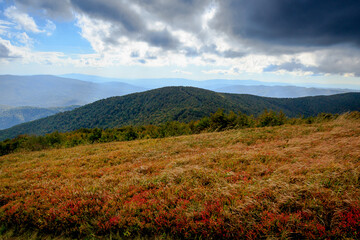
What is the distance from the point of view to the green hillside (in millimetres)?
128075

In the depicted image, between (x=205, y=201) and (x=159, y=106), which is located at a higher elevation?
(x=205, y=201)

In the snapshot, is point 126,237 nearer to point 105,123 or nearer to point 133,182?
point 133,182

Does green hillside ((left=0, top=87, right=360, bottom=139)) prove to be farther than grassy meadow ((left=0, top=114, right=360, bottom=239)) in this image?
Yes

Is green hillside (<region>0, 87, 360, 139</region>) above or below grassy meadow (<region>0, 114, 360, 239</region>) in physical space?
below

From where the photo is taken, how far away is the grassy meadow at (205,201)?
317cm

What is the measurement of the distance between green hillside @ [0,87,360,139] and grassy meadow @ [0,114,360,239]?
4344 inches

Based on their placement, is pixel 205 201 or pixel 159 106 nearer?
pixel 205 201

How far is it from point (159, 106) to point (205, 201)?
446ft

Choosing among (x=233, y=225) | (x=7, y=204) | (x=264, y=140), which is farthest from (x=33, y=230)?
(x=264, y=140)

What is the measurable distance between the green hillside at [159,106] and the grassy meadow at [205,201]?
110349mm

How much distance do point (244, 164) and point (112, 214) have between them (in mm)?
4762

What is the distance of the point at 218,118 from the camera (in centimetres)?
2023

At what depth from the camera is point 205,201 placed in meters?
4.02

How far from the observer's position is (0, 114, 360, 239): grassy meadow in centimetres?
317
